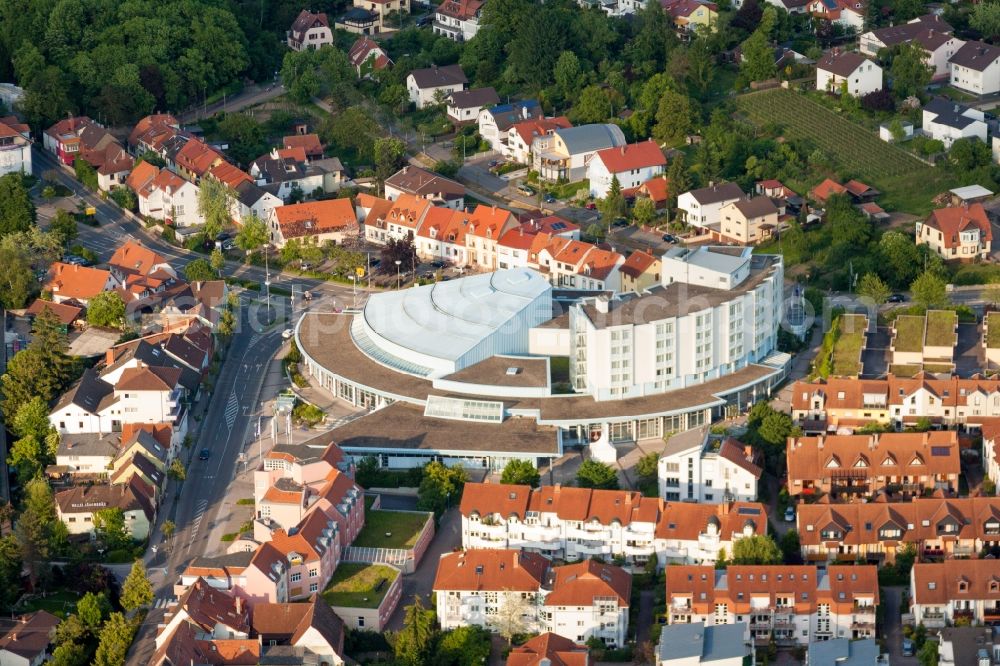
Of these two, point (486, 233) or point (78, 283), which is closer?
point (78, 283)

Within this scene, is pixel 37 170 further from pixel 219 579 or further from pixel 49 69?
pixel 219 579

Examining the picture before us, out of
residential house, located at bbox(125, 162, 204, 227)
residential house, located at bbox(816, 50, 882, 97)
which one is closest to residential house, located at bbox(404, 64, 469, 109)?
residential house, located at bbox(125, 162, 204, 227)

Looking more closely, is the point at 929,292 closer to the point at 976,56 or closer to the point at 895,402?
the point at 895,402

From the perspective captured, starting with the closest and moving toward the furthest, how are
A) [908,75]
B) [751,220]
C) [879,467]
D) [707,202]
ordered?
[879,467]
[751,220]
[707,202]
[908,75]

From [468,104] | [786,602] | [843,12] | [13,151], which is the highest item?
[843,12]

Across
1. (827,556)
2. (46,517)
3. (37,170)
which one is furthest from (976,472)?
(37,170)

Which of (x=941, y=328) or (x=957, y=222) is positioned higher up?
(x=941, y=328)

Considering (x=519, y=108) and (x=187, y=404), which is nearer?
(x=187, y=404)

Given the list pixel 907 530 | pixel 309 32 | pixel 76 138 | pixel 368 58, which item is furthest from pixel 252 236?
pixel 907 530
